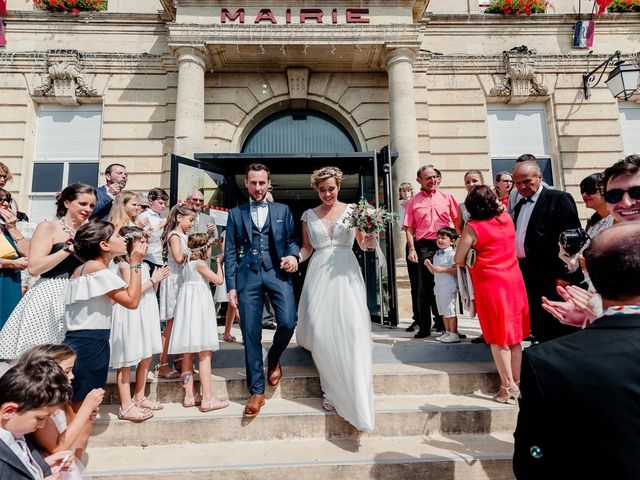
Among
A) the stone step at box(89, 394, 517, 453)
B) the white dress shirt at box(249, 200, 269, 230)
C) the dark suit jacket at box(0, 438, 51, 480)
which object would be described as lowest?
the stone step at box(89, 394, 517, 453)

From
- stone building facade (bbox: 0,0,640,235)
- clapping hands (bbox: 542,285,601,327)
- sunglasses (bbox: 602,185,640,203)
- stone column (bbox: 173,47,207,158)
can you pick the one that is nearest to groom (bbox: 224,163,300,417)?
clapping hands (bbox: 542,285,601,327)

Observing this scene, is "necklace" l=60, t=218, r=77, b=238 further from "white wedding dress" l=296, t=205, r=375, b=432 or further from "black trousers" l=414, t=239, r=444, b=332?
"black trousers" l=414, t=239, r=444, b=332

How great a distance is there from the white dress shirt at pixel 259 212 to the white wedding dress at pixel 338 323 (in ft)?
1.29

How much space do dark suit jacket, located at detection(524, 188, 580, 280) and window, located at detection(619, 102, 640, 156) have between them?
8697mm

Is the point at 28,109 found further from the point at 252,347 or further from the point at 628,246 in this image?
the point at 628,246

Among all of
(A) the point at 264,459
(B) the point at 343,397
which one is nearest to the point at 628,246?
(B) the point at 343,397

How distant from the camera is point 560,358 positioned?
1.15 meters

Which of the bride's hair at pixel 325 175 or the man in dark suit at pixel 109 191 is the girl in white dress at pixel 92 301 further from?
the man in dark suit at pixel 109 191

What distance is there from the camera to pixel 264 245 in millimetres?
3719

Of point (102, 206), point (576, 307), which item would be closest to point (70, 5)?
point (102, 206)

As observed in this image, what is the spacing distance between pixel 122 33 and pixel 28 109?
9.75 feet

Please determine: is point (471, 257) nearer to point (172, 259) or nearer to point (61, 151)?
point (172, 259)

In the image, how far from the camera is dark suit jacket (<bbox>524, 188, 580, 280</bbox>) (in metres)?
3.68

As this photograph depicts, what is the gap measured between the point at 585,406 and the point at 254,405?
274 cm
